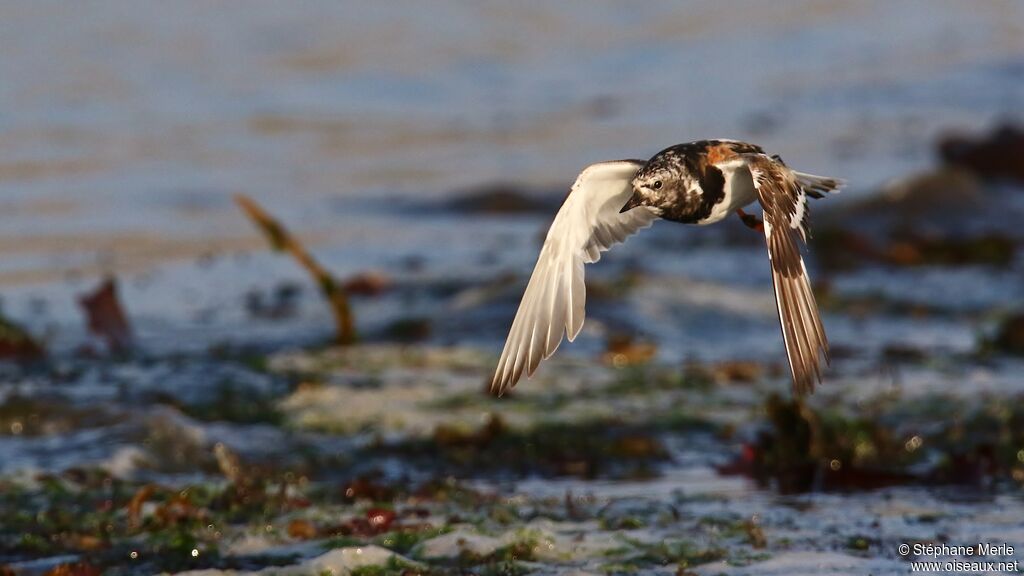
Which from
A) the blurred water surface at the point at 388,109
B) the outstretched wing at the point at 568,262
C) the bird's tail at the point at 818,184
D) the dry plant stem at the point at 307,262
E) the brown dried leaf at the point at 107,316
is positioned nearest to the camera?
the outstretched wing at the point at 568,262

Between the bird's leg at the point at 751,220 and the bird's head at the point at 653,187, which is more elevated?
the bird's head at the point at 653,187

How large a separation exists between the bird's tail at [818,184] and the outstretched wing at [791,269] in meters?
0.46

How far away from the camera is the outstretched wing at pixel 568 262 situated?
5859 millimetres

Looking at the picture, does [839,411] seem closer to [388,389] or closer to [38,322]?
[388,389]

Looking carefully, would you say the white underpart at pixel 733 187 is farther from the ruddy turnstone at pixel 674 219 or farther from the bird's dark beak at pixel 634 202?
the bird's dark beak at pixel 634 202

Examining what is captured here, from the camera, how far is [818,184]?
613cm

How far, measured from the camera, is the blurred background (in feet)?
19.9

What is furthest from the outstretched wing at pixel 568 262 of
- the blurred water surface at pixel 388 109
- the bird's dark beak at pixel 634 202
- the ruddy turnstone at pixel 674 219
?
the blurred water surface at pixel 388 109

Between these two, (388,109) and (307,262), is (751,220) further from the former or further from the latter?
(388,109)

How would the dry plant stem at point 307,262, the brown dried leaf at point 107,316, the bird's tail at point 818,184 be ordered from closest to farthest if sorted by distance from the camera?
the bird's tail at point 818,184 < the dry plant stem at point 307,262 < the brown dried leaf at point 107,316

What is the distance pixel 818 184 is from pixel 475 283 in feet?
15.4

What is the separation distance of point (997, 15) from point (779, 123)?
5.88m

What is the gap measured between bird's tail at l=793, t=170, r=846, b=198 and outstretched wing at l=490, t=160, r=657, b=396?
22.5 inches

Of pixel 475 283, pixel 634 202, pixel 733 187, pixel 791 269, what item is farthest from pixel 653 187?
pixel 475 283
